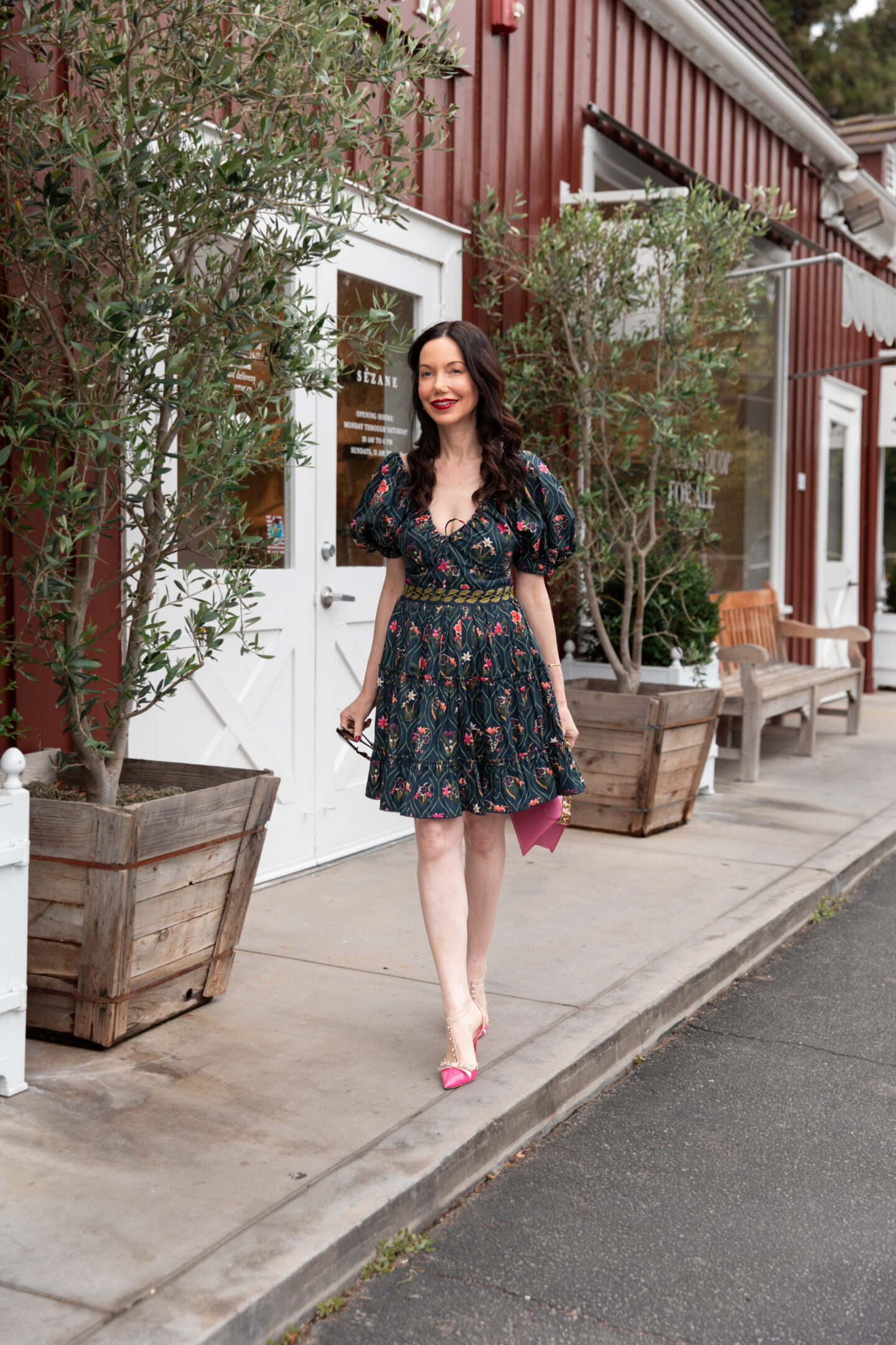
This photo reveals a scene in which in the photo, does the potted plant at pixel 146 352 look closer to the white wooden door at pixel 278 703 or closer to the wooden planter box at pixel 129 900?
the wooden planter box at pixel 129 900

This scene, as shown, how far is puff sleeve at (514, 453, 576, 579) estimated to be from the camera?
353 cm

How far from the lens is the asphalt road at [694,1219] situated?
2.54m

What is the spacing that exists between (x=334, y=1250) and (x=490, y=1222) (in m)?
0.45

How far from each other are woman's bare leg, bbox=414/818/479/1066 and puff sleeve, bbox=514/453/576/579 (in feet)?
2.35

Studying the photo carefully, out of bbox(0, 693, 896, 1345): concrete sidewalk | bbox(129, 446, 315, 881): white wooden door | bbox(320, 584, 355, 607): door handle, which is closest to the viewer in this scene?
bbox(0, 693, 896, 1345): concrete sidewalk

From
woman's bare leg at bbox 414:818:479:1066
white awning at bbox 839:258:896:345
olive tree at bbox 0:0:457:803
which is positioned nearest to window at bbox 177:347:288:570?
olive tree at bbox 0:0:457:803

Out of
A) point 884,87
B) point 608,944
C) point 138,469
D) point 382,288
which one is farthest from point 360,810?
point 884,87

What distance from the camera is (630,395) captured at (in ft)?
20.8

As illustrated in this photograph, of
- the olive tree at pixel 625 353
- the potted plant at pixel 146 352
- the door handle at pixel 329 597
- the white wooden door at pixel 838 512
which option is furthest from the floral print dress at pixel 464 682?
the white wooden door at pixel 838 512

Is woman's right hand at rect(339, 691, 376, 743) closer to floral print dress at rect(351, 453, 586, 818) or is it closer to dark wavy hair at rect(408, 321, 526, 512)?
floral print dress at rect(351, 453, 586, 818)

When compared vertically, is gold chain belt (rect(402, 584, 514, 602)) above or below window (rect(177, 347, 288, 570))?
below

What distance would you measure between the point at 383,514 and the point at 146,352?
747 millimetres

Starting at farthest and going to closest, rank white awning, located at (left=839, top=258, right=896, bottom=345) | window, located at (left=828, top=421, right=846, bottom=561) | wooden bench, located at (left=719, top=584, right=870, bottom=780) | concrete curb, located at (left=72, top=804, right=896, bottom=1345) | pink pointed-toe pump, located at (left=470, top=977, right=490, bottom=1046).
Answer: window, located at (left=828, top=421, right=846, bottom=561) → white awning, located at (left=839, top=258, right=896, bottom=345) → wooden bench, located at (left=719, top=584, right=870, bottom=780) → pink pointed-toe pump, located at (left=470, top=977, right=490, bottom=1046) → concrete curb, located at (left=72, top=804, right=896, bottom=1345)

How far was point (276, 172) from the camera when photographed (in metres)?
3.46
